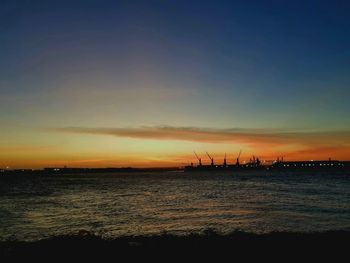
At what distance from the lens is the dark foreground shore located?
1459 centimetres

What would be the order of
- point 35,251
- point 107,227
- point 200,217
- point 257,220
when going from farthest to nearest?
point 200,217 → point 257,220 → point 107,227 → point 35,251

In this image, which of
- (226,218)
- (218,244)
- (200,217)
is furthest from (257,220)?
(218,244)

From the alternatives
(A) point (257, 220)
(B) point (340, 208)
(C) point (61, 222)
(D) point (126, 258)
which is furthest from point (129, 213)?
(D) point (126, 258)

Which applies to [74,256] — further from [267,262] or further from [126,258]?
[267,262]

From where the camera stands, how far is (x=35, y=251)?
620 inches

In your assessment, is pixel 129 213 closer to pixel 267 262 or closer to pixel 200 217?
pixel 200 217

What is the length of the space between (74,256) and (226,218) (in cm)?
2160

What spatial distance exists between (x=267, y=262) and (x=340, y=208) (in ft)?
105

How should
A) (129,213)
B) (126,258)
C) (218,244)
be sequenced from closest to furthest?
(126,258) < (218,244) < (129,213)

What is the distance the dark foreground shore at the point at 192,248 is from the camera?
14.6 m

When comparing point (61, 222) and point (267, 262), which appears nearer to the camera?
point (267, 262)

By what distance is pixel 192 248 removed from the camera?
16.1 meters

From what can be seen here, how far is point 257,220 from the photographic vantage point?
107 ft

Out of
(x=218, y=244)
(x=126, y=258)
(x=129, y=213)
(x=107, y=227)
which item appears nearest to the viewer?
(x=126, y=258)
